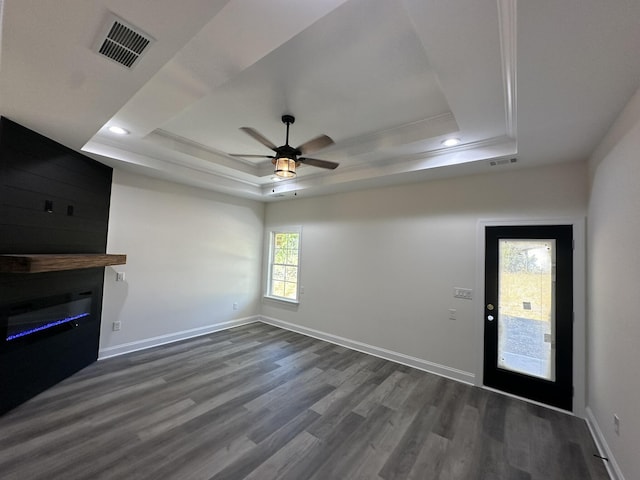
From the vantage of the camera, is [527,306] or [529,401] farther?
[527,306]

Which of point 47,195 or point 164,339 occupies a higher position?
point 47,195

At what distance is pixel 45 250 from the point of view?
3.15 m

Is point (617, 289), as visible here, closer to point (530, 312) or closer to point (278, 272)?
point (530, 312)

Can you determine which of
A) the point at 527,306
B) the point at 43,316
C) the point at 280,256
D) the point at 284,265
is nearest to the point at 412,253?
the point at 527,306

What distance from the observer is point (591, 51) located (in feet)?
5.55

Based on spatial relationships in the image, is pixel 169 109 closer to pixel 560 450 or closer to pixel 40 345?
pixel 40 345

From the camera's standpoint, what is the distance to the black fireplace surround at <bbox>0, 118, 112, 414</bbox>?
2773 millimetres

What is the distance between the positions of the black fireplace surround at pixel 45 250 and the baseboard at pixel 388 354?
314 centimetres

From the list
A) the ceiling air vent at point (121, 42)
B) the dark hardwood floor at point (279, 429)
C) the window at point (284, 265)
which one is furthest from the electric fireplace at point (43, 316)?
the window at point (284, 265)

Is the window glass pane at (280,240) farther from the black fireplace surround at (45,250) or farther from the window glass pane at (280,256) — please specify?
the black fireplace surround at (45,250)

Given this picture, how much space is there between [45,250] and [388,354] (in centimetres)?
448

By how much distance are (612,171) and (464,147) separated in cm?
132

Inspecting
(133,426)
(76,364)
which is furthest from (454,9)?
(76,364)

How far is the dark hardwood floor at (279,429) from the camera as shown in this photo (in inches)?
89.4
